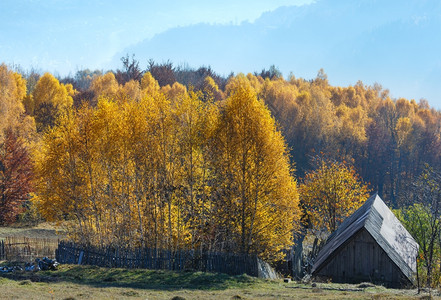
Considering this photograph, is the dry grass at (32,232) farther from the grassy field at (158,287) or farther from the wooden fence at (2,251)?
the grassy field at (158,287)

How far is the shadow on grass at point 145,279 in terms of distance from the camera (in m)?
29.6

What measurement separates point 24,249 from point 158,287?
20068 mm

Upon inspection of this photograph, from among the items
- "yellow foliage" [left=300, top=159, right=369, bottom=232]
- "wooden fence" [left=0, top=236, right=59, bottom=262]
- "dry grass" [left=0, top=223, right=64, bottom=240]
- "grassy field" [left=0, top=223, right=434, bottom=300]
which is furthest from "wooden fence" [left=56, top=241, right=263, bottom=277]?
"yellow foliage" [left=300, top=159, right=369, bottom=232]

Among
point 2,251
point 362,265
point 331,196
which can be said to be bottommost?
point 362,265

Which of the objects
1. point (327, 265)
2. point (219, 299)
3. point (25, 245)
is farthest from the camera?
point (25, 245)

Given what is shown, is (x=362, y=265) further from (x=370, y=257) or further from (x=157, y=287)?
(x=157, y=287)

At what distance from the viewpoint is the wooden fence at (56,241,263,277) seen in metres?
33.7

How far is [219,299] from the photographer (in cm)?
2400

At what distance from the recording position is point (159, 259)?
36188 mm

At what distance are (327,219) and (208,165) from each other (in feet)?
83.3

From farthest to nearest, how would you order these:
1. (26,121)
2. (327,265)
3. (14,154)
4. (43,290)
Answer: (26,121)
(14,154)
(327,265)
(43,290)

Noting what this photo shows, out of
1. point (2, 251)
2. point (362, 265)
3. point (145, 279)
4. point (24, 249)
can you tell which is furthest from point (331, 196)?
point (2, 251)

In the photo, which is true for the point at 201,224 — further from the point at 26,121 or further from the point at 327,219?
the point at 26,121

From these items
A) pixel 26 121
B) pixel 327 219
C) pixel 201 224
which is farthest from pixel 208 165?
pixel 26 121
